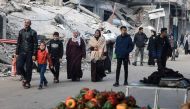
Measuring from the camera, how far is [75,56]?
15.8m

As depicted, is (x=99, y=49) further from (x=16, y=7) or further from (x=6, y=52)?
(x=16, y=7)

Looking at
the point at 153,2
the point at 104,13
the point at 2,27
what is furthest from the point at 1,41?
the point at 153,2

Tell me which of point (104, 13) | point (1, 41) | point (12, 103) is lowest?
point (12, 103)

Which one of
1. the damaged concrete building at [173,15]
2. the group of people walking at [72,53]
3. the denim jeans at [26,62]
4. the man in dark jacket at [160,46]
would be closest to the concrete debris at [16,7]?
the group of people walking at [72,53]

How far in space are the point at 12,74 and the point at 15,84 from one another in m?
2.14

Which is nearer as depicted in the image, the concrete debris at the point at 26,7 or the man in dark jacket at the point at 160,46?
the man in dark jacket at the point at 160,46

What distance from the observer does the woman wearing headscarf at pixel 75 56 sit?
51.6ft

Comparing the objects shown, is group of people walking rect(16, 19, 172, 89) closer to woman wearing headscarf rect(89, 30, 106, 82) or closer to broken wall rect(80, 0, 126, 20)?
woman wearing headscarf rect(89, 30, 106, 82)

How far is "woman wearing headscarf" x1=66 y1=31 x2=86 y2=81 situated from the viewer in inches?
620

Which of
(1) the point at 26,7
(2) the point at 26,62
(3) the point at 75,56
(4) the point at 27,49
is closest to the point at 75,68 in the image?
(3) the point at 75,56

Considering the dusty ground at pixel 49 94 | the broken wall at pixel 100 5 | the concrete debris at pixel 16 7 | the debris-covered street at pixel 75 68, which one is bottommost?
the dusty ground at pixel 49 94

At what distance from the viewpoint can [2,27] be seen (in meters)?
22.8

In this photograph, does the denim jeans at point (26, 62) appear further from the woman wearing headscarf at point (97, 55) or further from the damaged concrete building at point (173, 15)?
the damaged concrete building at point (173, 15)

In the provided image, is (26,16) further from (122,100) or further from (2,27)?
(122,100)
